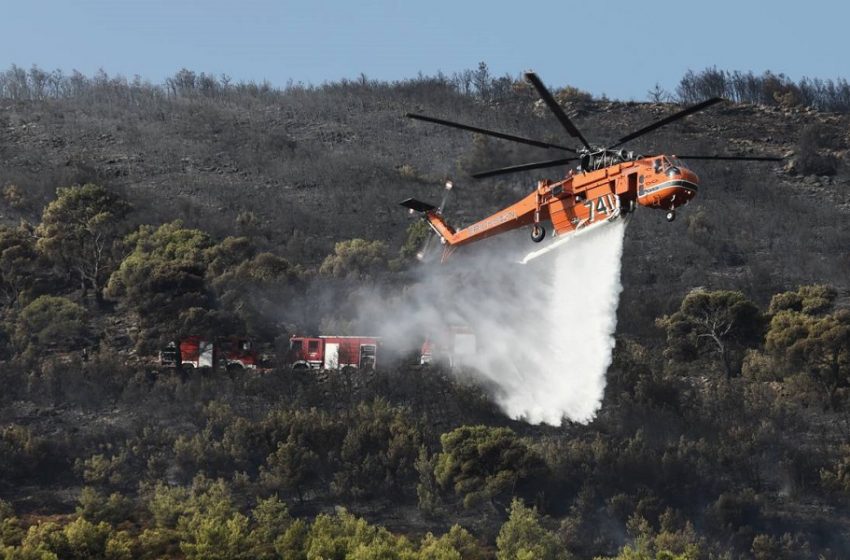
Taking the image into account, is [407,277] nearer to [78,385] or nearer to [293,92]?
[78,385]

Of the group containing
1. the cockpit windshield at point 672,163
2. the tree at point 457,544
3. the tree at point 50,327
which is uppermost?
the cockpit windshield at point 672,163

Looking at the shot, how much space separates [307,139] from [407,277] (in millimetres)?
58020

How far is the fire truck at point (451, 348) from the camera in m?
66.6

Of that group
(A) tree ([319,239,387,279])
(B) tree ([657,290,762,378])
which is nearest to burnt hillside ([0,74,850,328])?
(A) tree ([319,239,387,279])

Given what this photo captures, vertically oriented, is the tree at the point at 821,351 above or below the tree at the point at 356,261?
below

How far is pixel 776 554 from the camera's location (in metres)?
51.1

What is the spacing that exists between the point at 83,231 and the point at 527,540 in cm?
4711

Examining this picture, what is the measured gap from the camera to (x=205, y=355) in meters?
69.8

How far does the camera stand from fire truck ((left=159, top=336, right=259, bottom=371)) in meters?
69.6

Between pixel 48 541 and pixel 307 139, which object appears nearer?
pixel 48 541

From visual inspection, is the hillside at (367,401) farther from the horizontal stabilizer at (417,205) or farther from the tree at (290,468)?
the horizontal stabilizer at (417,205)

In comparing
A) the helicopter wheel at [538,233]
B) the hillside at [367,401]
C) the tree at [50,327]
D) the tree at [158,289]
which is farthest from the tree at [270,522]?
the tree at [50,327]

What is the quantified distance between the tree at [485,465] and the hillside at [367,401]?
0.39ft

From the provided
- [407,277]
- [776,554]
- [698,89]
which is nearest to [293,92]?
[698,89]
